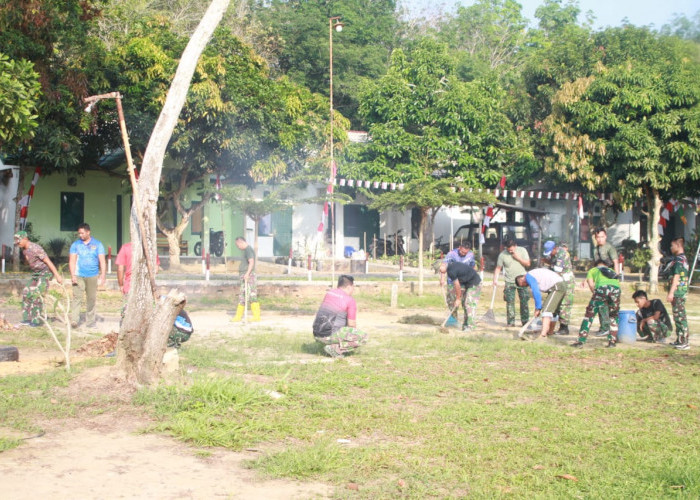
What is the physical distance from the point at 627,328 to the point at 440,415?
617 centimetres

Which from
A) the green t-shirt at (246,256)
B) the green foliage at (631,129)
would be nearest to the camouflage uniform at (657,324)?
the green t-shirt at (246,256)

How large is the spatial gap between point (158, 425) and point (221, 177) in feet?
65.3

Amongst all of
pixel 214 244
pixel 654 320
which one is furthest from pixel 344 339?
pixel 214 244

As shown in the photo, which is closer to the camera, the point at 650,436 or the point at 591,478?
the point at 591,478

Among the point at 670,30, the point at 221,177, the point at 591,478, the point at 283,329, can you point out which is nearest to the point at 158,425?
the point at 591,478

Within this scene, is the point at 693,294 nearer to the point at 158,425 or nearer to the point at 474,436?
the point at 474,436

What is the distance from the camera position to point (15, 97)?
11.7 m

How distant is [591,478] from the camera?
527 centimetres

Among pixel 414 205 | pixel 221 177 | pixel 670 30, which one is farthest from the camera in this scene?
pixel 221 177

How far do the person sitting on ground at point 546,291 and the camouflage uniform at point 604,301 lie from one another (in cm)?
75

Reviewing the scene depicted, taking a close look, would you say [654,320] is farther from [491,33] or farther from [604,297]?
[491,33]

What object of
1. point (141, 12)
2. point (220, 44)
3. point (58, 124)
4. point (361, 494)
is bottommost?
point (361, 494)

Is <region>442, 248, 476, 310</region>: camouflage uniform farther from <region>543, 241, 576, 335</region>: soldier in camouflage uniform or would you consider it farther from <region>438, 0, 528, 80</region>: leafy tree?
<region>438, 0, 528, 80</region>: leafy tree

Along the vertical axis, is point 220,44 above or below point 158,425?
above
